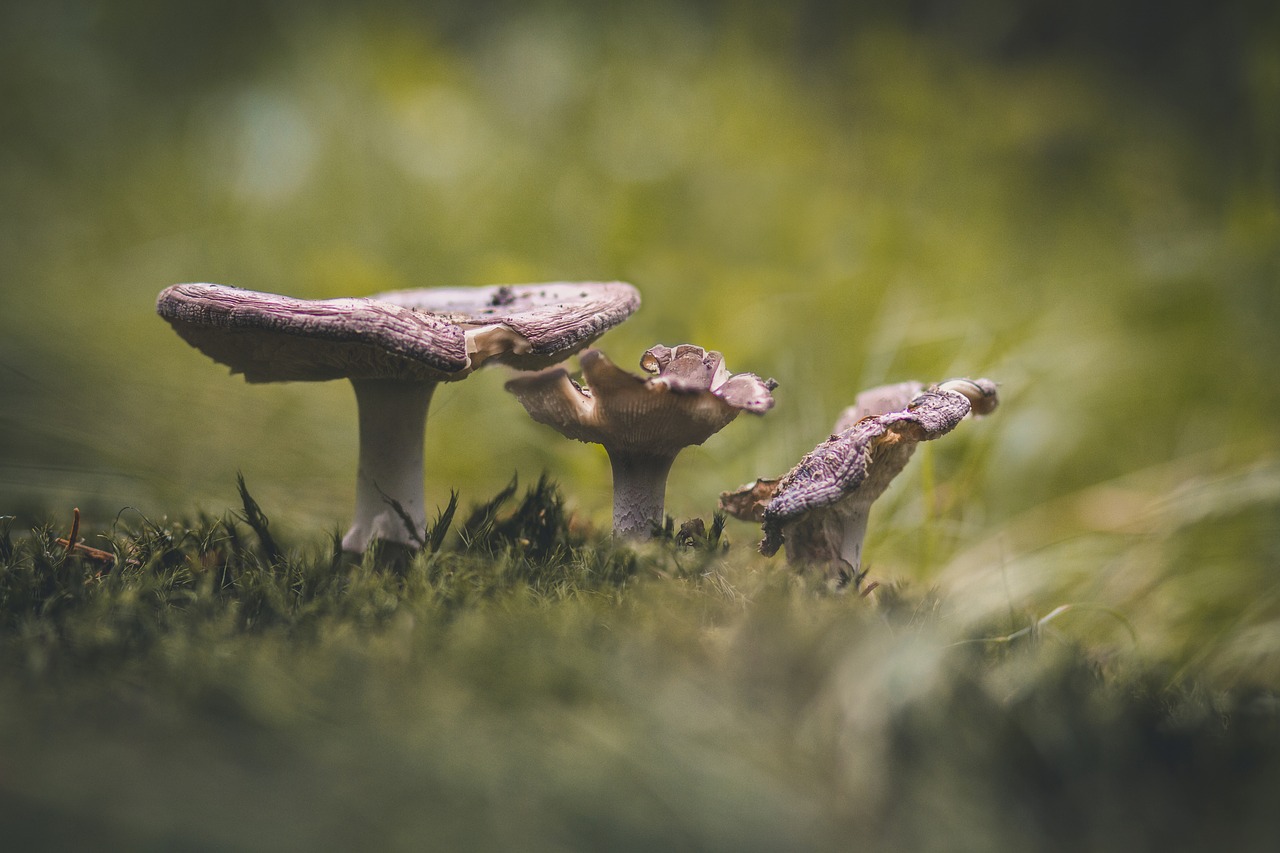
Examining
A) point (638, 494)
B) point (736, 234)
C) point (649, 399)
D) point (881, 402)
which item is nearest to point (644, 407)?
point (649, 399)

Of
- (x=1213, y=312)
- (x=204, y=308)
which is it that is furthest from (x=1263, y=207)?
(x=204, y=308)

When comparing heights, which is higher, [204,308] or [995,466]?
[995,466]

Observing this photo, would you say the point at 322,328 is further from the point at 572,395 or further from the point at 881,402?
the point at 881,402

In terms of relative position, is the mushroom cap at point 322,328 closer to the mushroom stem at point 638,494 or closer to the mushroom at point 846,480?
the mushroom stem at point 638,494

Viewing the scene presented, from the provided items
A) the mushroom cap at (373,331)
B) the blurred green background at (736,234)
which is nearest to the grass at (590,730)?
the mushroom cap at (373,331)

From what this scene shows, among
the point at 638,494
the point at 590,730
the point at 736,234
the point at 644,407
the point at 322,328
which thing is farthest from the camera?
the point at 736,234

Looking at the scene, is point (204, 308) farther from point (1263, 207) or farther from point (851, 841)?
point (1263, 207)
